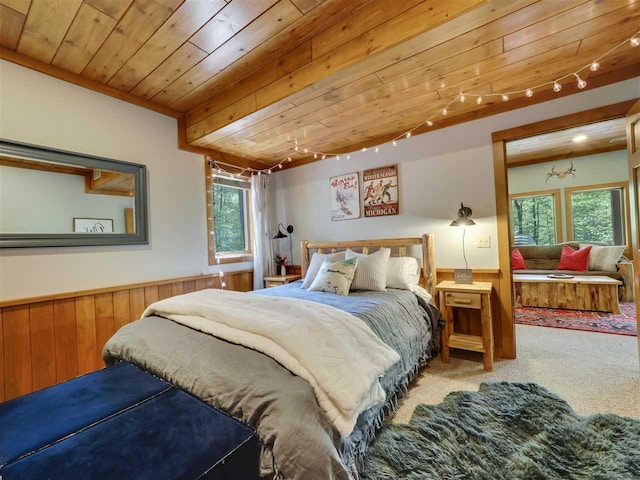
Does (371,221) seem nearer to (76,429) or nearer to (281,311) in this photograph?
(281,311)

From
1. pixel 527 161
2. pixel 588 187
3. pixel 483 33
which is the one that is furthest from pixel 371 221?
pixel 588 187

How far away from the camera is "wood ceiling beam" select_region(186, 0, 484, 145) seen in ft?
4.48

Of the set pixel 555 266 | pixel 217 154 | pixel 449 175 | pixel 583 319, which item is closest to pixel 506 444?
pixel 449 175

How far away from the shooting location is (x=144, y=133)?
259 centimetres

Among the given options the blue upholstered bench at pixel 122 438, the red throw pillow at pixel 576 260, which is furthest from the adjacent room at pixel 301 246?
the red throw pillow at pixel 576 260

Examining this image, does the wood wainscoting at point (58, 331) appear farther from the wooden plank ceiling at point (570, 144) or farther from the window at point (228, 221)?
the wooden plank ceiling at point (570, 144)

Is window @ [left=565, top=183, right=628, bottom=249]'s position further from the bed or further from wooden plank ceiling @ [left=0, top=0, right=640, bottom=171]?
the bed

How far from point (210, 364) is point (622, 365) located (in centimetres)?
327

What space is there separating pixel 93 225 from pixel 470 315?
3.54 metres

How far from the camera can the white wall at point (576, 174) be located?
4688 millimetres

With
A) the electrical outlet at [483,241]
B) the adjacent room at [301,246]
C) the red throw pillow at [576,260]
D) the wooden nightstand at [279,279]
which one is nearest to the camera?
the adjacent room at [301,246]

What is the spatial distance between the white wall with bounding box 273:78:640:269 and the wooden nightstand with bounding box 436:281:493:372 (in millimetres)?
426

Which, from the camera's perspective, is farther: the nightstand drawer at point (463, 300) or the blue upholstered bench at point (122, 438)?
the nightstand drawer at point (463, 300)

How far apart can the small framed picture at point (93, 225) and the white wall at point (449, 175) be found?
2353 mm
